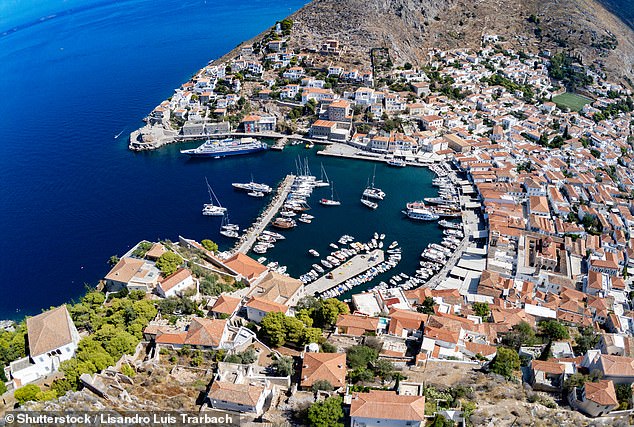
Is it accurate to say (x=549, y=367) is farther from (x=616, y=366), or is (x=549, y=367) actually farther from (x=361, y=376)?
(x=361, y=376)

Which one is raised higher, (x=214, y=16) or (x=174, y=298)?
(x=214, y=16)

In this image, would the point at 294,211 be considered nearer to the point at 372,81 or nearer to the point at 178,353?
the point at 178,353

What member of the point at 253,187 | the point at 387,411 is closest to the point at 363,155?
the point at 253,187

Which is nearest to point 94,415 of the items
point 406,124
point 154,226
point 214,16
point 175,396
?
point 175,396

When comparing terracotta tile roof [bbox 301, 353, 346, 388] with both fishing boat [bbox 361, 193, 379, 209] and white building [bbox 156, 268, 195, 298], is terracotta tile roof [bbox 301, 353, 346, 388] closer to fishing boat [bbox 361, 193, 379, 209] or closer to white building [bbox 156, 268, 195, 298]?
white building [bbox 156, 268, 195, 298]

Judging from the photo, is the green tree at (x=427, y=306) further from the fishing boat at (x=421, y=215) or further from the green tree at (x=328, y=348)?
the fishing boat at (x=421, y=215)

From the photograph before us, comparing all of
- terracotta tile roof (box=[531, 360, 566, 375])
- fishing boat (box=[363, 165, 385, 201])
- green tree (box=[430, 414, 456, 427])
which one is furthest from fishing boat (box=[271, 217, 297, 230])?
green tree (box=[430, 414, 456, 427])

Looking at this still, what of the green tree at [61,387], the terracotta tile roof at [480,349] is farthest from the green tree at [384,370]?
the green tree at [61,387]
